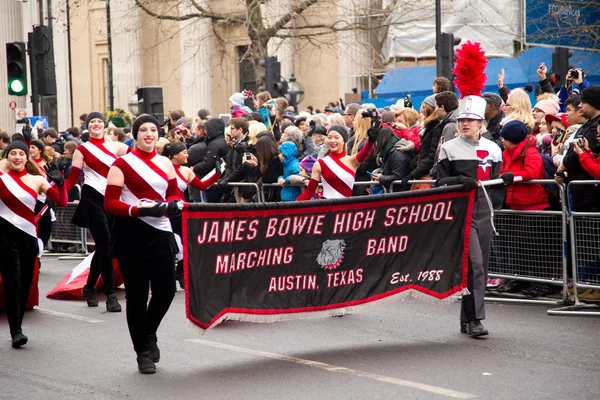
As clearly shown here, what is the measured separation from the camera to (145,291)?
26.3ft

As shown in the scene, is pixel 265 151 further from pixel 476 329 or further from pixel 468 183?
pixel 476 329

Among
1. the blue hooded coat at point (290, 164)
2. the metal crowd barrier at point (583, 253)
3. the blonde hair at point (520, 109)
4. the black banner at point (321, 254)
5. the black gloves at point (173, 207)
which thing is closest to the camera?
the black gloves at point (173, 207)

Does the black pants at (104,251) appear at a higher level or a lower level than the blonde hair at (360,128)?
lower

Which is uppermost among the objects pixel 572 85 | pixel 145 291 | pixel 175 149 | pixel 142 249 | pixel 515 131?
pixel 572 85

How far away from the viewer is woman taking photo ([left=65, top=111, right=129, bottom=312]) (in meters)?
11.2

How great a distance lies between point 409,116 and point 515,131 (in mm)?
2744

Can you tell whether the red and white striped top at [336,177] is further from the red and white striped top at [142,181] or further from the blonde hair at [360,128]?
the red and white striped top at [142,181]

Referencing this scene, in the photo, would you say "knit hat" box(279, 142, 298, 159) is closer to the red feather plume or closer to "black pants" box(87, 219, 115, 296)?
"black pants" box(87, 219, 115, 296)

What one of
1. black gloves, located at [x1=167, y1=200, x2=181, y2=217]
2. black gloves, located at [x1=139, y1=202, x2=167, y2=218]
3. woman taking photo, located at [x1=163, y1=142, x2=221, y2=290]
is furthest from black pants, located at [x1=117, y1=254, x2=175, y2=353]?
woman taking photo, located at [x1=163, y1=142, x2=221, y2=290]

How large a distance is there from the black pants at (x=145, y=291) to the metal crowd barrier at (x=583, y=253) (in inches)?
160

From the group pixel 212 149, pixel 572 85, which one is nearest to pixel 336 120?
pixel 212 149

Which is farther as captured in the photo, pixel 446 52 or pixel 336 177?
pixel 446 52

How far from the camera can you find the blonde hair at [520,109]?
11648 mm

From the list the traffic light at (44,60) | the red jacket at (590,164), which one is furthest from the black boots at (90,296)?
the traffic light at (44,60)
